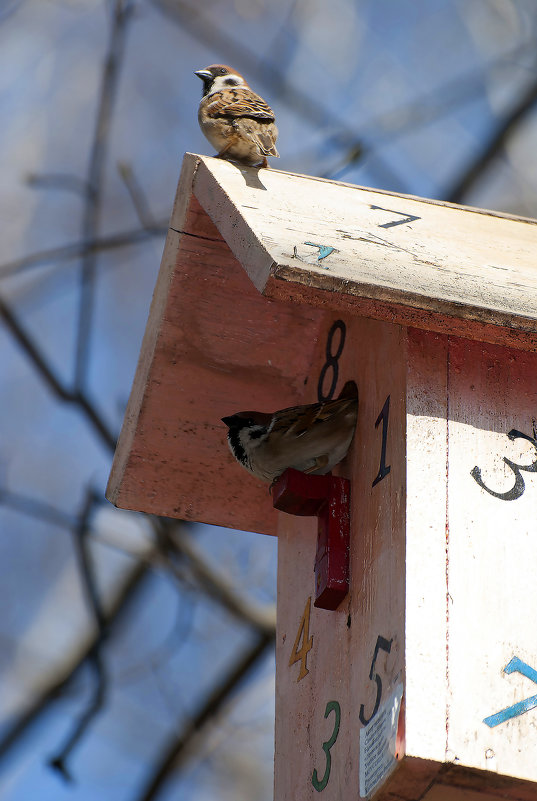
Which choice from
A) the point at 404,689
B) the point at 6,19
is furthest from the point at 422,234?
the point at 6,19

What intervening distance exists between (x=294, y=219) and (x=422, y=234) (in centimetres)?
27

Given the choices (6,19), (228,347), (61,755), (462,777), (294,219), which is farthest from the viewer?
(6,19)

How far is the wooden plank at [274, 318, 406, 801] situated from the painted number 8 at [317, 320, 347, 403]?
0.04 ft

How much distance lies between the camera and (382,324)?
2004 mm

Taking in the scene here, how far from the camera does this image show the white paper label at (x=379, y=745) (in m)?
1.53

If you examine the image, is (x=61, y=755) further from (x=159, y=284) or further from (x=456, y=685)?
(x=456, y=685)

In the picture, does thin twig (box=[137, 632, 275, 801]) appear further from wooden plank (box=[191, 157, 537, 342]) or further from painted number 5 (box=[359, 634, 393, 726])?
painted number 5 (box=[359, 634, 393, 726])

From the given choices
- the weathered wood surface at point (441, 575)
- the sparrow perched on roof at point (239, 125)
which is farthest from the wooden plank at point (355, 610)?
the sparrow perched on roof at point (239, 125)

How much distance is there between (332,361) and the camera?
2350mm

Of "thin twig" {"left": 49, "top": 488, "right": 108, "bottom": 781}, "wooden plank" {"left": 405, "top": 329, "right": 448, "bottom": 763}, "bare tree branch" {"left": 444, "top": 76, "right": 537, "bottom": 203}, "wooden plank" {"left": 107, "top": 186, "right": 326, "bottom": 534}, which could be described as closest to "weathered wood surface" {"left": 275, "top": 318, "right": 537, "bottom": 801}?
"wooden plank" {"left": 405, "top": 329, "right": 448, "bottom": 763}

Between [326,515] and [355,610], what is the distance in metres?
0.21

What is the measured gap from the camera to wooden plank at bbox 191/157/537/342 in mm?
1627

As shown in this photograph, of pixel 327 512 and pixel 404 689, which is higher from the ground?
pixel 327 512

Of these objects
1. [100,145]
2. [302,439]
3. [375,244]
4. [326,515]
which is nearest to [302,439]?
A: [302,439]
